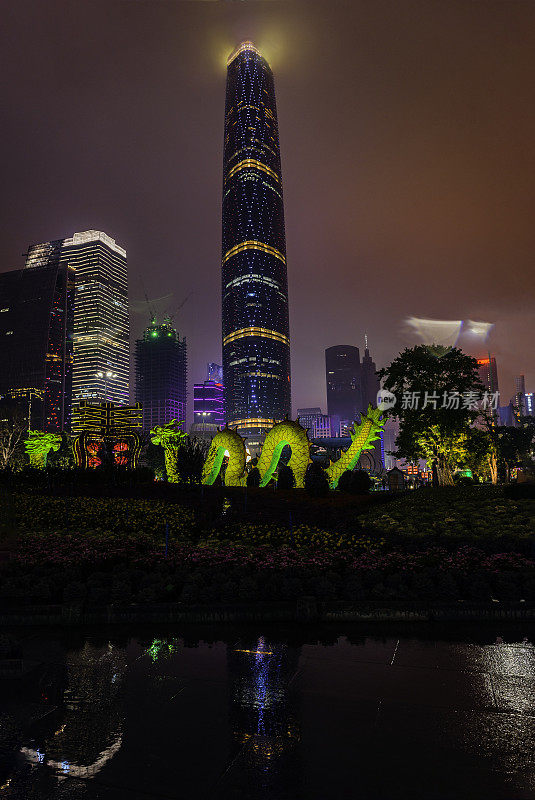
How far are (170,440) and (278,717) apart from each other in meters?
35.3

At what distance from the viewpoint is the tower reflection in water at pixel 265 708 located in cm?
422

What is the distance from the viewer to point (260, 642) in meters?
7.66

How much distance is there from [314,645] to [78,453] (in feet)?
124

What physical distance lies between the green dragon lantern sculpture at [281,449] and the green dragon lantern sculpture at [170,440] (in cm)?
679

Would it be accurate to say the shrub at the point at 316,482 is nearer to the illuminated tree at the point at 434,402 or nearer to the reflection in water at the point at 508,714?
the illuminated tree at the point at 434,402

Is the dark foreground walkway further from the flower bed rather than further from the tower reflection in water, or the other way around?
the flower bed

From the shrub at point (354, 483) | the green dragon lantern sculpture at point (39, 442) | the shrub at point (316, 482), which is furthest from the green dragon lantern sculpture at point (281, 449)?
the green dragon lantern sculpture at point (39, 442)

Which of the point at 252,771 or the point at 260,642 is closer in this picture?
the point at 252,771

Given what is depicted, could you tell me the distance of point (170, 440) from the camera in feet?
130

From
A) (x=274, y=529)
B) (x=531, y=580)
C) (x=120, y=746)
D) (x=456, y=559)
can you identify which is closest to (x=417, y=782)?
(x=120, y=746)

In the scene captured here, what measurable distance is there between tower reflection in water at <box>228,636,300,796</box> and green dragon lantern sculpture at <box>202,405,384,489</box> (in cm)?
2322

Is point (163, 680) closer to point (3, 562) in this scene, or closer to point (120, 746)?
point (120, 746)

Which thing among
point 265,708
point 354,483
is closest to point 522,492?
point 354,483

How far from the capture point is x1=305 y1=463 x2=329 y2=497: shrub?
28.6m
